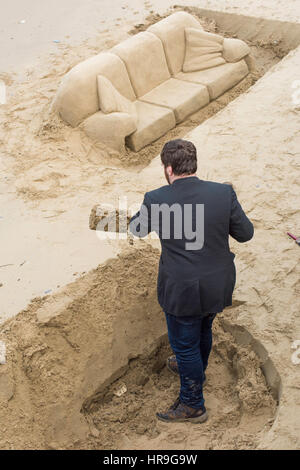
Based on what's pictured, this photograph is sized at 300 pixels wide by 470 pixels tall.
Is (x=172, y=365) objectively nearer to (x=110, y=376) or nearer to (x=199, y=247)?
(x=110, y=376)

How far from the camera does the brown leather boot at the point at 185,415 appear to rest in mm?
3467

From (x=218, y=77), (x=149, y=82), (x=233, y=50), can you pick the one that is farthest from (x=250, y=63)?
(x=149, y=82)

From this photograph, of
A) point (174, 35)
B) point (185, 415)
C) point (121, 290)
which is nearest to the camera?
point (185, 415)

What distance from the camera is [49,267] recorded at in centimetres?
466

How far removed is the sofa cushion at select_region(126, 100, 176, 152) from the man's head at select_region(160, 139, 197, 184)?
3.79 metres

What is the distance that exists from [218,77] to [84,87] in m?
2.13

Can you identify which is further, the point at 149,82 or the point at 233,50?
the point at 233,50

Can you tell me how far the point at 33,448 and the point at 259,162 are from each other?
3809mm

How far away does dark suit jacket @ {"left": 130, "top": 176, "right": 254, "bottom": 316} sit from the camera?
2969mm

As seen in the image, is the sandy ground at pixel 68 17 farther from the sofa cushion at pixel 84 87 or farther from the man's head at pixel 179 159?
the man's head at pixel 179 159

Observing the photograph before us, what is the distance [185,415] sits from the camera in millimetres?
3469

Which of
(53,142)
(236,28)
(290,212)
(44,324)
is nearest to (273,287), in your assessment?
(290,212)

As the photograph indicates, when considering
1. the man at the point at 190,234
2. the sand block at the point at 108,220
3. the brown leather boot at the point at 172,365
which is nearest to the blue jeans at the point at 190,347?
the man at the point at 190,234
